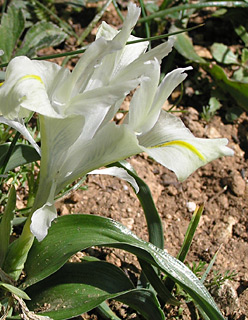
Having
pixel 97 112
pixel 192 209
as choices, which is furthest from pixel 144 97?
pixel 192 209

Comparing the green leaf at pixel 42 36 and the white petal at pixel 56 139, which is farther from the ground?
the white petal at pixel 56 139

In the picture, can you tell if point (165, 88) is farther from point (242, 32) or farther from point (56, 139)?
point (242, 32)

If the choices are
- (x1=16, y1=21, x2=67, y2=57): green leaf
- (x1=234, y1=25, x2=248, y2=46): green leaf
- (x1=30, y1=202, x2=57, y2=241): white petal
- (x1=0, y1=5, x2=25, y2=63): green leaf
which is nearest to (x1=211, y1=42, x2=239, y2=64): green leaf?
(x1=234, y1=25, x2=248, y2=46): green leaf

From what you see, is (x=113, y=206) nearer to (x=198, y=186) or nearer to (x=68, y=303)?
(x=198, y=186)

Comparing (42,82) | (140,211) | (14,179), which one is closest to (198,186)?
(140,211)

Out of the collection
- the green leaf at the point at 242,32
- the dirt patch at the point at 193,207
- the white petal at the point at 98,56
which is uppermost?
the white petal at the point at 98,56

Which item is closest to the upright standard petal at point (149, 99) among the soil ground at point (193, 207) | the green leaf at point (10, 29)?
the soil ground at point (193, 207)

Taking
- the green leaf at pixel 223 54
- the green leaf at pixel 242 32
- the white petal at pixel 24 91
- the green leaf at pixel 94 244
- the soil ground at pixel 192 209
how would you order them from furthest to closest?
the green leaf at pixel 242 32 → the green leaf at pixel 223 54 → the soil ground at pixel 192 209 → the green leaf at pixel 94 244 → the white petal at pixel 24 91

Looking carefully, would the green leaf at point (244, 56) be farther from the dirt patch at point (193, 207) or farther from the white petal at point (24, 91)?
the white petal at point (24, 91)
